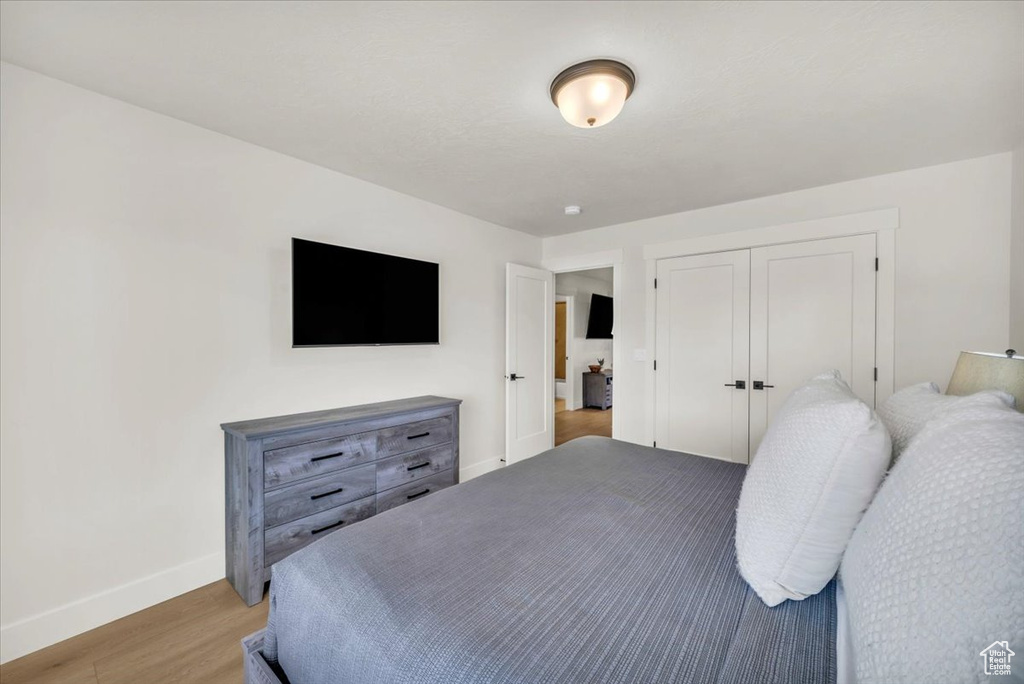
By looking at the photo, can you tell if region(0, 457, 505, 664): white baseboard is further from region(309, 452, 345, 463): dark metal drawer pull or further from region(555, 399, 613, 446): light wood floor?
region(555, 399, 613, 446): light wood floor

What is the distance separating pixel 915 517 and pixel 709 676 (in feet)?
1.51

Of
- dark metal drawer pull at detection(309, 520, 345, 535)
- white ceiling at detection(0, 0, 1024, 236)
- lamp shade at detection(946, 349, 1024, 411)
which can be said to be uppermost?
white ceiling at detection(0, 0, 1024, 236)

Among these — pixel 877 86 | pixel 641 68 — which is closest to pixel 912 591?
pixel 641 68

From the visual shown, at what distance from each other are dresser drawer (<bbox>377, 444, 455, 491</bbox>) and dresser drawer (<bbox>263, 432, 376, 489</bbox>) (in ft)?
0.47

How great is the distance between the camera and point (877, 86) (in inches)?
68.5

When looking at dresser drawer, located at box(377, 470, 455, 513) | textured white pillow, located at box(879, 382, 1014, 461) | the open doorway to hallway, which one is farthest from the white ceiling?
the open doorway to hallway

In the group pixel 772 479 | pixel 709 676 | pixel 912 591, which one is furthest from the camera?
pixel 772 479

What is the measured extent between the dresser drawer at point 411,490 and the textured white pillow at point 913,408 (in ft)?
7.08

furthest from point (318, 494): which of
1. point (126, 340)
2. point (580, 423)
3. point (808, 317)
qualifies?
point (580, 423)

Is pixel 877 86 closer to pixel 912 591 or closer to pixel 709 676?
pixel 912 591

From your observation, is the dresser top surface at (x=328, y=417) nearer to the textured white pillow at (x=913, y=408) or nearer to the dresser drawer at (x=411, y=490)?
the dresser drawer at (x=411, y=490)

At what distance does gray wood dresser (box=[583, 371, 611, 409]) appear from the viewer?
7.33m

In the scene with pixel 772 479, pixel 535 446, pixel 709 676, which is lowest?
pixel 535 446

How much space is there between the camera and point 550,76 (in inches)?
66.2
